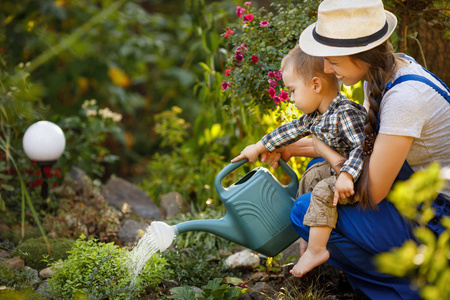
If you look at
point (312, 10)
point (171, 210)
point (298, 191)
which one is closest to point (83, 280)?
point (298, 191)

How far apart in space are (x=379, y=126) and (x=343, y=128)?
0.13m

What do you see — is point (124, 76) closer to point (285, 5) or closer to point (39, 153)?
point (39, 153)

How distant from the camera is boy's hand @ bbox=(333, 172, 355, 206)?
1.63 m

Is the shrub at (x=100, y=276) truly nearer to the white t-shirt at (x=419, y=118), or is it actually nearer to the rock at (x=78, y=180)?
the white t-shirt at (x=419, y=118)

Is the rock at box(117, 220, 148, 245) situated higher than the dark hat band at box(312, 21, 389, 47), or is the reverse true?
the dark hat band at box(312, 21, 389, 47)

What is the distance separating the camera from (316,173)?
196cm

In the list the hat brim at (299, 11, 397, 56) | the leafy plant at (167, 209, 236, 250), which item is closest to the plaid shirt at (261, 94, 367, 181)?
the hat brim at (299, 11, 397, 56)

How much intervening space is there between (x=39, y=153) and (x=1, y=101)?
38 centimetres

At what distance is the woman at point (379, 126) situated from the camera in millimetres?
1570

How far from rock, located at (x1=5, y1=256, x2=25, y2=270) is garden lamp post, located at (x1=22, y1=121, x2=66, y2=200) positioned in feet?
2.19

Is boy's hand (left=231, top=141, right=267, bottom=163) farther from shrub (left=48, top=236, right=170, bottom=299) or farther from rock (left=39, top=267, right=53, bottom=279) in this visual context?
rock (left=39, top=267, right=53, bottom=279)

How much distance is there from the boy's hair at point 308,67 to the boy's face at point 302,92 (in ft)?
0.05

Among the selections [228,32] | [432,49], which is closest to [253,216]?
[228,32]

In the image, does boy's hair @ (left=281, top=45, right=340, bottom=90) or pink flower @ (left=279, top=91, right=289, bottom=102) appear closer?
boy's hair @ (left=281, top=45, right=340, bottom=90)
